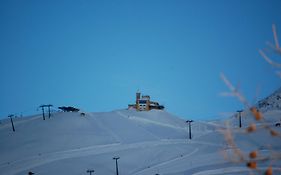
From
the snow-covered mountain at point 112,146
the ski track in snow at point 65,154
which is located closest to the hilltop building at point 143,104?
the snow-covered mountain at point 112,146

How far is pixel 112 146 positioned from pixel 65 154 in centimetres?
1012

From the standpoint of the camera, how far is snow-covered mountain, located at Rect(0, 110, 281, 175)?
47562 millimetres

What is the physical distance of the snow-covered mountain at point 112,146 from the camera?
156 ft

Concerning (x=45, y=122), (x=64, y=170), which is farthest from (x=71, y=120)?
(x=64, y=170)

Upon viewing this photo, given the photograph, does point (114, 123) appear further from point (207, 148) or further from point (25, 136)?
point (207, 148)

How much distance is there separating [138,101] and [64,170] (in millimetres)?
58305

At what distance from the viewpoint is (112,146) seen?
62.9 meters

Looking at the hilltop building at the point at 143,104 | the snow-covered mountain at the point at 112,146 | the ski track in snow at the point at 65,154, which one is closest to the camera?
the snow-covered mountain at the point at 112,146

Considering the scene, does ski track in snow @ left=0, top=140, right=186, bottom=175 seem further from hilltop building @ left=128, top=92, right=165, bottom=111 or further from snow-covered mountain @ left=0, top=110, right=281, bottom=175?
hilltop building @ left=128, top=92, right=165, bottom=111

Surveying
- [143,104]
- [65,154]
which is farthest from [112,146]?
[143,104]

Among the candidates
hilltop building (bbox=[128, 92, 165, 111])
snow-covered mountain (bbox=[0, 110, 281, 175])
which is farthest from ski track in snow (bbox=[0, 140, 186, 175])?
hilltop building (bbox=[128, 92, 165, 111])

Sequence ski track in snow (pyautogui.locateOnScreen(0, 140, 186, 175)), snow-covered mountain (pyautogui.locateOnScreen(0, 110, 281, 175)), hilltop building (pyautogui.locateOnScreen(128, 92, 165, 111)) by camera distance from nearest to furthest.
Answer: snow-covered mountain (pyautogui.locateOnScreen(0, 110, 281, 175)), ski track in snow (pyautogui.locateOnScreen(0, 140, 186, 175)), hilltop building (pyautogui.locateOnScreen(128, 92, 165, 111))

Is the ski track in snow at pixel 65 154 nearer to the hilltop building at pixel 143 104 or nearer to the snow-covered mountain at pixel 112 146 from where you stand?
the snow-covered mountain at pixel 112 146

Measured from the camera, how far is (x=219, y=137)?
67.2 meters
